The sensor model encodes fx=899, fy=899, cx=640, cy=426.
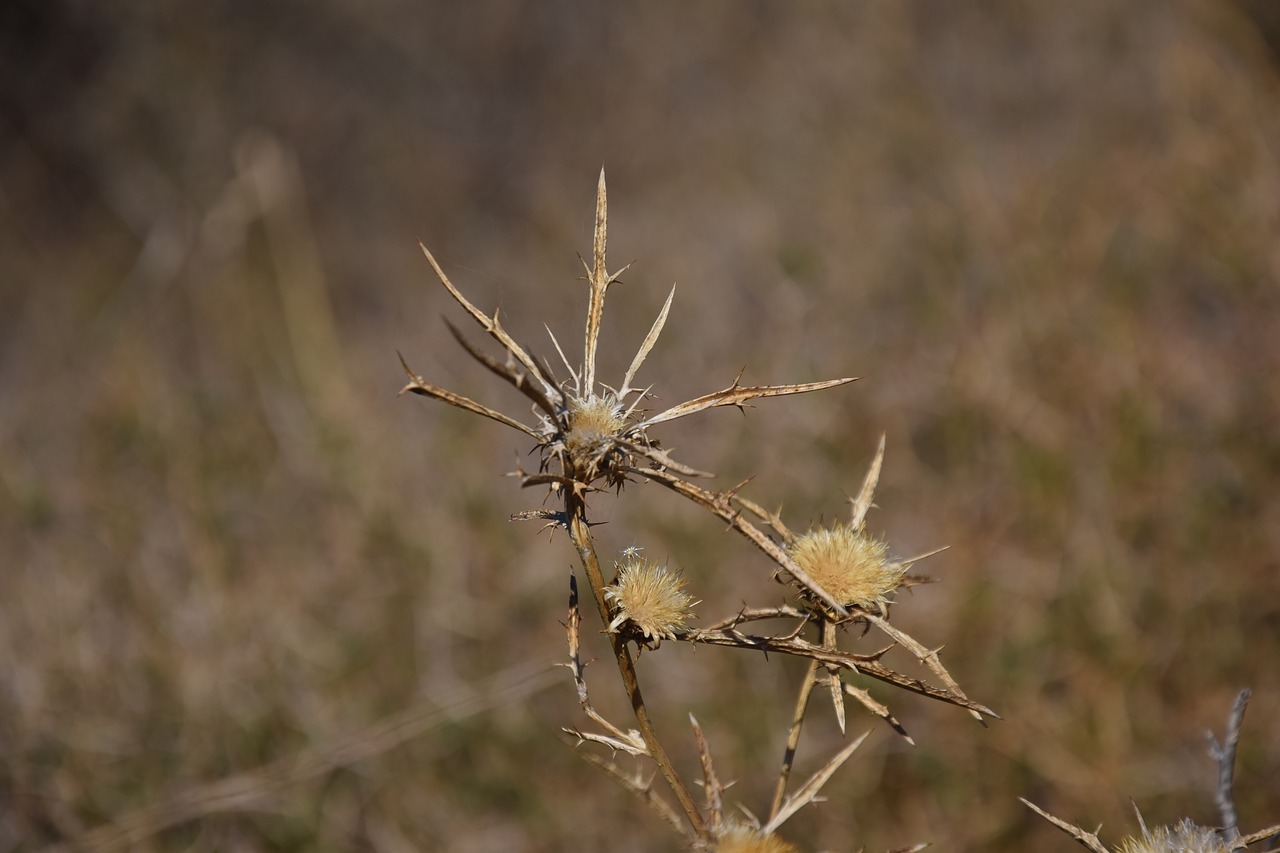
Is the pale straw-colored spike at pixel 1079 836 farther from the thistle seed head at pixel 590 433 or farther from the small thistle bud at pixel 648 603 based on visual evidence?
the thistle seed head at pixel 590 433

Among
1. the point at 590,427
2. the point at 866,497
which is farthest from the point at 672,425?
the point at 590,427

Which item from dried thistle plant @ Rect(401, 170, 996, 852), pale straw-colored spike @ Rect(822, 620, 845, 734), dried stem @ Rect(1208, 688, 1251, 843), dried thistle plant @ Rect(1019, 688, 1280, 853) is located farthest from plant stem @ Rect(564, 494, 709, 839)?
dried stem @ Rect(1208, 688, 1251, 843)

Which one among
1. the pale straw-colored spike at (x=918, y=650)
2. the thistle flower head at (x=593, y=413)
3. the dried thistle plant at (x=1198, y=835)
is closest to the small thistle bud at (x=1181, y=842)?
the dried thistle plant at (x=1198, y=835)

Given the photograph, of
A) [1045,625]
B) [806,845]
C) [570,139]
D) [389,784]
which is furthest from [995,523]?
[570,139]

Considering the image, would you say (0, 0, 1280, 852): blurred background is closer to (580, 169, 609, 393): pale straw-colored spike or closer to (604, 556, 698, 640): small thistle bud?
(580, 169, 609, 393): pale straw-colored spike

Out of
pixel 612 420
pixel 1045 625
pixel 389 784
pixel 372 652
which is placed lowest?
pixel 612 420

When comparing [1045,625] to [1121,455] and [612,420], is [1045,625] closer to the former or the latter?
[1121,455]
